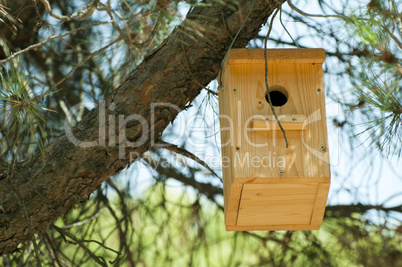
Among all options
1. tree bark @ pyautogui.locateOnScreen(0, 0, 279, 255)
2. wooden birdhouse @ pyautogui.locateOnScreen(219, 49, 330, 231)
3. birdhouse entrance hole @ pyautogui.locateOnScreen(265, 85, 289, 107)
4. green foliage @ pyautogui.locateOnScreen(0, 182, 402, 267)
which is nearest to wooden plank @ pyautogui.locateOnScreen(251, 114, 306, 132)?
wooden birdhouse @ pyautogui.locateOnScreen(219, 49, 330, 231)

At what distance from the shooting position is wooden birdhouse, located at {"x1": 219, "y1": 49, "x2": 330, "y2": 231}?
6.23ft

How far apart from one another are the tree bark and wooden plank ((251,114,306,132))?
32cm

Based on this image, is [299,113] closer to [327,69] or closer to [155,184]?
[327,69]

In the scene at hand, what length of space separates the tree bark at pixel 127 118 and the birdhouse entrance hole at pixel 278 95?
→ 200 millimetres

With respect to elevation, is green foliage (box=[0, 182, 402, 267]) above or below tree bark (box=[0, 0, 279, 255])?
below

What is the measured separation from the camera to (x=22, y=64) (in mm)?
3043

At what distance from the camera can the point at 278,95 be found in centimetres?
211

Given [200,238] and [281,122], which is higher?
[281,122]

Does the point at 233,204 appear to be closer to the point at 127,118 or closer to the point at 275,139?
the point at 275,139

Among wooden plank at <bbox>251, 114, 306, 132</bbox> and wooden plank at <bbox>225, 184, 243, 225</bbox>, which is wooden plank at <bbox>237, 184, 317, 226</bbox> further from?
wooden plank at <bbox>251, 114, 306, 132</bbox>

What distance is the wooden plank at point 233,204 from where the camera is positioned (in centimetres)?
194

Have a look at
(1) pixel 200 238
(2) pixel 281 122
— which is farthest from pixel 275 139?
(1) pixel 200 238

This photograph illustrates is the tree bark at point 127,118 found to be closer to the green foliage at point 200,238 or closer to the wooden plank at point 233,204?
the wooden plank at point 233,204

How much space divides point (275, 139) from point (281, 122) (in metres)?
0.05
